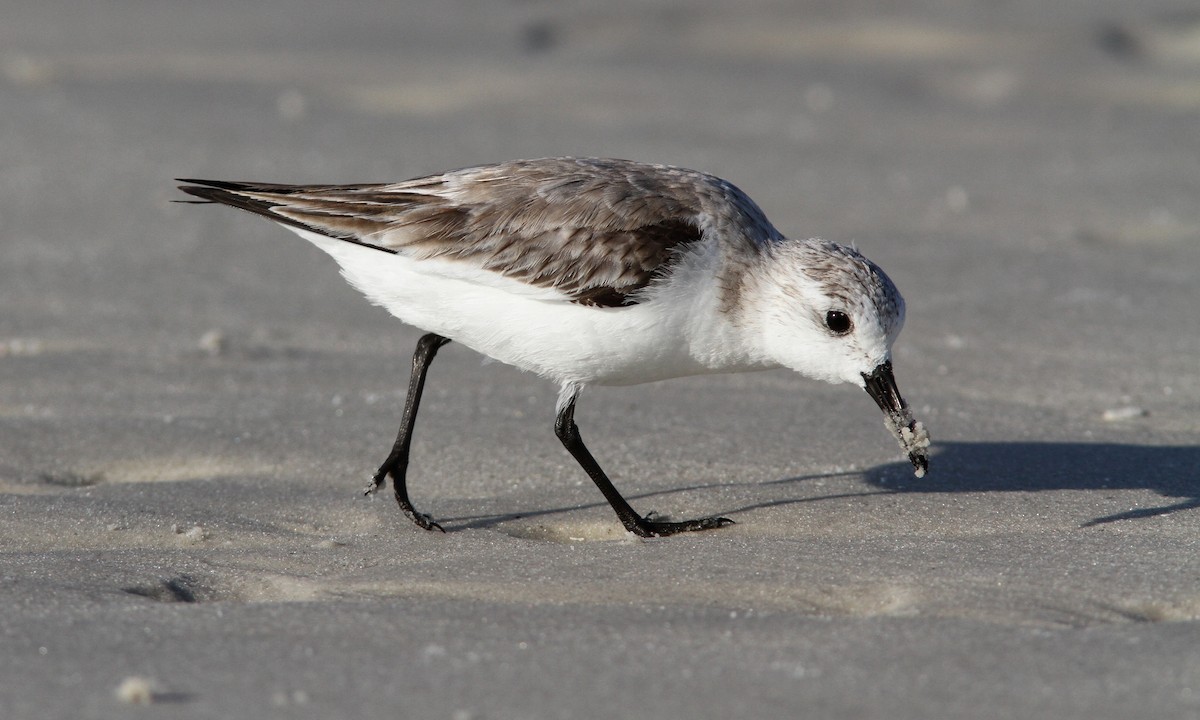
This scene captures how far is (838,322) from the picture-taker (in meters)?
4.80

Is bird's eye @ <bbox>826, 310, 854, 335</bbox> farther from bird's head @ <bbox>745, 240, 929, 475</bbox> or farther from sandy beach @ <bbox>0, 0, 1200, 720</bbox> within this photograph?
sandy beach @ <bbox>0, 0, 1200, 720</bbox>

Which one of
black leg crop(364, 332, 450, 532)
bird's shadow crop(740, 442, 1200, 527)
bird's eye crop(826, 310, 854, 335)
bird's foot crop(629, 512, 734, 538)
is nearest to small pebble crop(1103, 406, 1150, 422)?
bird's shadow crop(740, 442, 1200, 527)

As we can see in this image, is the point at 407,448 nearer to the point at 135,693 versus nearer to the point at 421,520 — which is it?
the point at 421,520

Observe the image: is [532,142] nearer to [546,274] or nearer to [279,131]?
[279,131]

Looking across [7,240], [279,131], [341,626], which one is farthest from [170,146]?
[341,626]

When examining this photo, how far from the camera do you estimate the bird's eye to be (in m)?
4.78

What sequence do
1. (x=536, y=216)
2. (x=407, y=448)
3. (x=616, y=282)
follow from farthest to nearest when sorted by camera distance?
(x=407, y=448)
(x=536, y=216)
(x=616, y=282)

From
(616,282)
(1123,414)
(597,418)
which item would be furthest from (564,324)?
(1123,414)

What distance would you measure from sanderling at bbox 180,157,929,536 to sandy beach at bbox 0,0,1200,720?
1.96ft

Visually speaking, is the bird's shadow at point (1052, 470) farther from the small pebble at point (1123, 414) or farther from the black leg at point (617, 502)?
the black leg at point (617, 502)

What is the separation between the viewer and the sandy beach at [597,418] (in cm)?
356

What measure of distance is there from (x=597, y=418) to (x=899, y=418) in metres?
1.70

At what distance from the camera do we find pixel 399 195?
507 cm

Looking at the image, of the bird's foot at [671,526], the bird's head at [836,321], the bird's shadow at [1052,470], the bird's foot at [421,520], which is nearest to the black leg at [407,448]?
the bird's foot at [421,520]
